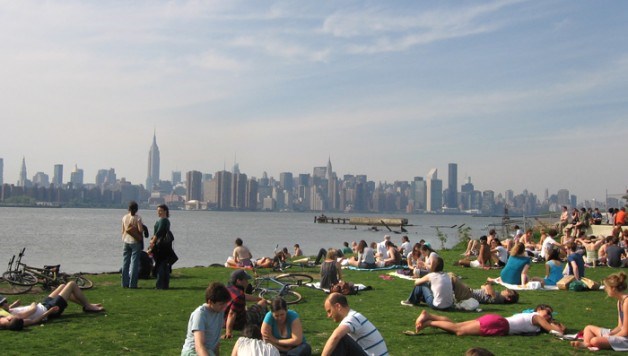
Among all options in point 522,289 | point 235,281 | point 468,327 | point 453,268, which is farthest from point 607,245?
point 235,281

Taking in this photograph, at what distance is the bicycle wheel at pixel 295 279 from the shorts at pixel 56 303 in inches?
189

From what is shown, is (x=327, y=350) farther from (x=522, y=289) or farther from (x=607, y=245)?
(x=607, y=245)

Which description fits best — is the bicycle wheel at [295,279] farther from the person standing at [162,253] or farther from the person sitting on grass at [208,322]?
the person sitting on grass at [208,322]

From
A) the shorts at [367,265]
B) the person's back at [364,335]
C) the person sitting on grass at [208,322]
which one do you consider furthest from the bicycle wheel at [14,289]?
the shorts at [367,265]

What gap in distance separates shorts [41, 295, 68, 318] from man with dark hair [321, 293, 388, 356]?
5.28 m

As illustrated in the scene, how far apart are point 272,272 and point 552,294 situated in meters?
8.17

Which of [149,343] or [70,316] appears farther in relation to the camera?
[70,316]

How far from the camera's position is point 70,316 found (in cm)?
1033

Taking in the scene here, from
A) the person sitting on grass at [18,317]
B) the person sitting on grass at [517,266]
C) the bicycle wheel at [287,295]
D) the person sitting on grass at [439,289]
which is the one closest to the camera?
the person sitting on grass at [18,317]

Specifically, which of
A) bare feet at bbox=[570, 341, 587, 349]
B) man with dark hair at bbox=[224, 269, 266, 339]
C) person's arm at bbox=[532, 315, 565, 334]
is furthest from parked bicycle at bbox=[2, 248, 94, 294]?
bare feet at bbox=[570, 341, 587, 349]

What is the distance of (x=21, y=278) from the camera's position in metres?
13.0

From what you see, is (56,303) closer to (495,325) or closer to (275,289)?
(275,289)

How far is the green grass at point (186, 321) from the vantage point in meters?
8.41

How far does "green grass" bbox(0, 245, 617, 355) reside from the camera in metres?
8.41
